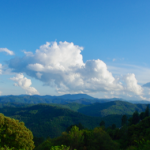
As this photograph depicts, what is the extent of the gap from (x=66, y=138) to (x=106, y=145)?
1079cm

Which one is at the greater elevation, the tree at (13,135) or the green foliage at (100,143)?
the tree at (13,135)

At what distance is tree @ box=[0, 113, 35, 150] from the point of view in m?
28.9

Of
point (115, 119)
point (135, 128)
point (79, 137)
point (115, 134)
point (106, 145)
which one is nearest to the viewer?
point (106, 145)

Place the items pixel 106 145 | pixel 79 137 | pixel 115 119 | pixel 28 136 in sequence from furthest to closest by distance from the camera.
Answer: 1. pixel 115 119
2. pixel 79 137
3. pixel 106 145
4. pixel 28 136

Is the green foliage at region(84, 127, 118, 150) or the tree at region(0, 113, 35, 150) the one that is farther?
the green foliage at region(84, 127, 118, 150)

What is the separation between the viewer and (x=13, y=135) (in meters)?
29.6

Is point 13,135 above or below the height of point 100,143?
above

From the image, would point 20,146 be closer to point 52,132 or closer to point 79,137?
point 79,137

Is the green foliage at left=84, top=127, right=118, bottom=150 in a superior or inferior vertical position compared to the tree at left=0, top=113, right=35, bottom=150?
inferior

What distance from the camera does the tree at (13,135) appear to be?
28906mm

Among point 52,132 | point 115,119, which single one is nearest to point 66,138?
point 52,132

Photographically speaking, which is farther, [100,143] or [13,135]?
[100,143]

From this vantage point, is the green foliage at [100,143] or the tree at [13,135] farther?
the green foliage at [100,143]

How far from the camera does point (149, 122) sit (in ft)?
175
